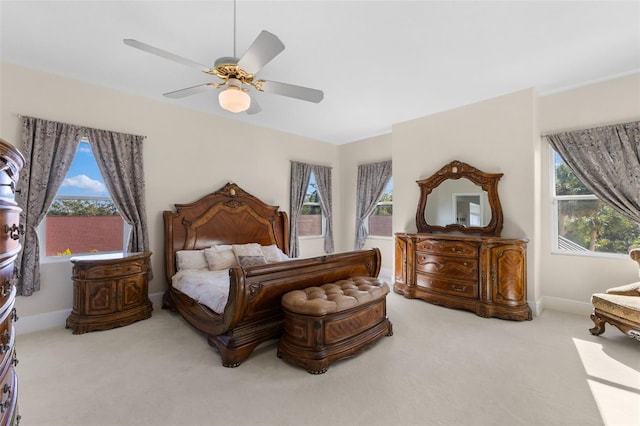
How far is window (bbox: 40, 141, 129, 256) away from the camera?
139 inches

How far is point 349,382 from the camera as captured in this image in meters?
2.31

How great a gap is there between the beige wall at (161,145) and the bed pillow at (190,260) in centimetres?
43

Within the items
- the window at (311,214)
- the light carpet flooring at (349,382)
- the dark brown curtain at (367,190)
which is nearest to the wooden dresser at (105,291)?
the light carpet flooring at (349,382)

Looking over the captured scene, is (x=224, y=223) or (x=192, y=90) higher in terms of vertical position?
(x=192, y=90)

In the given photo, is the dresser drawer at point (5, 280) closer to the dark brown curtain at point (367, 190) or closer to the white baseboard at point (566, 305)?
the white baseboard at point (566, 305)

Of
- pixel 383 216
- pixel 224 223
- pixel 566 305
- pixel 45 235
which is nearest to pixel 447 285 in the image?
pixel 566 305

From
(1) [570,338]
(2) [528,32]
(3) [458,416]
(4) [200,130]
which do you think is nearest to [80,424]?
(3) [458,416]

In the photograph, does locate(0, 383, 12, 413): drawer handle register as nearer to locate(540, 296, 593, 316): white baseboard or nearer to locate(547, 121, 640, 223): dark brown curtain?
locate(540, 296, 593, 316): white baseboard

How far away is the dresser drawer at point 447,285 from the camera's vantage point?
12.8 feet

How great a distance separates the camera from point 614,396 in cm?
213

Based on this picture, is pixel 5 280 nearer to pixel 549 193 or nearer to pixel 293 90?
pixel 293 90

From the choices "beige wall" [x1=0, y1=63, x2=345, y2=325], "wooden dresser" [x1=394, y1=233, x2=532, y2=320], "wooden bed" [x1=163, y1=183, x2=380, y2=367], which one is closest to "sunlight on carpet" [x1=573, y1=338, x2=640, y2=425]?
"wooden dresser" [x1=394, y1=233, x2=532, y2=320]

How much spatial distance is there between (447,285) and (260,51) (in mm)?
3753

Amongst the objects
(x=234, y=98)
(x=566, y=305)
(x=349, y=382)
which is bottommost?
(x=349, y=382)
